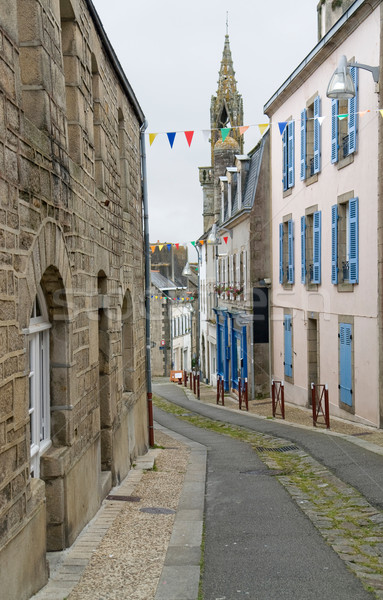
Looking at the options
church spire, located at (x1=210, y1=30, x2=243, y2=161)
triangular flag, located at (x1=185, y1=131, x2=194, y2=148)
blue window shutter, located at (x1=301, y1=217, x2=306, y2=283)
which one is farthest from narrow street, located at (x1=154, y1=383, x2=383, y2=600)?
church spire, located at (x1=210, y1=30, x2=243, y2=161)

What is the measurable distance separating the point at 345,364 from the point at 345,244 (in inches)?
95.8

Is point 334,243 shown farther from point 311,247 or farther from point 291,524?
point 291,524

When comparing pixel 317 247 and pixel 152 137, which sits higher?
pixel 152 137

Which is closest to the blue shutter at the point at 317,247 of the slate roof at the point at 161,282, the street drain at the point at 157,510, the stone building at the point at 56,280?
the stone building at the point at 56,280

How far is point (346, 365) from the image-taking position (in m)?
14.3

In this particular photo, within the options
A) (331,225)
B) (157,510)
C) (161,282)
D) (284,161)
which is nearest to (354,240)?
(331,225)

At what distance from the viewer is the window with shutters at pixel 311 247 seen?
52.4ft

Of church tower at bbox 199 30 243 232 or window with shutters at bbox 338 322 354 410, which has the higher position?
church tower at bbox 199 30 243 232

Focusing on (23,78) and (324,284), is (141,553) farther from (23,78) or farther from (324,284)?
(324,284)

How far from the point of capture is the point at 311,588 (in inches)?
203

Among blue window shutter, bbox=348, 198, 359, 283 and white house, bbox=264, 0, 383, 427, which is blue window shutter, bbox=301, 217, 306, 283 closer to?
white house, bbox=264, 0, 383, 427

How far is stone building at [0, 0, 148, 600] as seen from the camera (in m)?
4.27

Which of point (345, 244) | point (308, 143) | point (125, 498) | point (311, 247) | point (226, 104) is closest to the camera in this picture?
point (125, 498)

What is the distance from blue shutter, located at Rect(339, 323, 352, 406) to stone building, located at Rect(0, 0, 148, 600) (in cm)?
554
